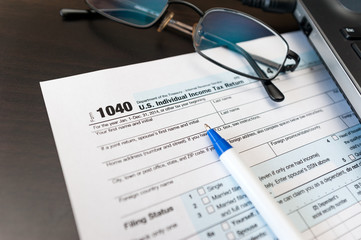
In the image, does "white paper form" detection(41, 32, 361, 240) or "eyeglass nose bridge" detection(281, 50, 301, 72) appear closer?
"white paper form" detection(41, 32, 361, 240)

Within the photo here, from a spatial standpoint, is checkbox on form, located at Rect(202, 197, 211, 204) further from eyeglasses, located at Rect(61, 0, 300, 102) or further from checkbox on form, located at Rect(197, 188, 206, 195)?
eyeglasses, located at Rect(61, 0, 300, 102)

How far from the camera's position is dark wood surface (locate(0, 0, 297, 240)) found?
1.02ft

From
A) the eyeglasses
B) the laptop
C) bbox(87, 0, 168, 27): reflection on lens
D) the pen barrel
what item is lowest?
the pen barrel

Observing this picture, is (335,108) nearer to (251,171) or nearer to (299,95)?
(299,95)

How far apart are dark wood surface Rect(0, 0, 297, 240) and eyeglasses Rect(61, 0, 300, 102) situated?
19 mm

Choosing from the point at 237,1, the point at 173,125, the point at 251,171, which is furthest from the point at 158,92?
the point at 237,1

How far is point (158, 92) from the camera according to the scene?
43 cm

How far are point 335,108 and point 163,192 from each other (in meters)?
0.31

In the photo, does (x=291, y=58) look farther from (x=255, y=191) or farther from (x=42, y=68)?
(x=42, y=68)

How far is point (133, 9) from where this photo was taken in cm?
50

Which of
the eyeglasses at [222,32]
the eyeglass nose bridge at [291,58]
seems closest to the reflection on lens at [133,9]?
the eyeglasses at [222,32]

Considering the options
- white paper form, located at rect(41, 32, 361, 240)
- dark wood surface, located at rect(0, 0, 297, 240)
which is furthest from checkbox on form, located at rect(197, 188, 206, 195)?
dark wood surface, located at rect(0, 0, 297, 240)

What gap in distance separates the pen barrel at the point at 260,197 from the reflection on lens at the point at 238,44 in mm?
191

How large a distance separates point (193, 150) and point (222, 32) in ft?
0.79
